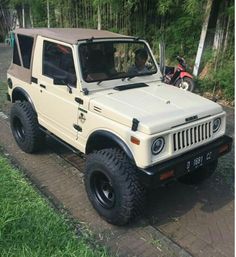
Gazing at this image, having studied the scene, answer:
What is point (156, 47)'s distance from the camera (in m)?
9.93

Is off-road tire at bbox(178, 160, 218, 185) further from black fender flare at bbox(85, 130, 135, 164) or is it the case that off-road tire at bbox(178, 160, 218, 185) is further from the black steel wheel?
black fender flare at bbox(85, 130, 135, 164)

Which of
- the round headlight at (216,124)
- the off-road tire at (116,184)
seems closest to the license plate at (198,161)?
the round headlight at (216,124)

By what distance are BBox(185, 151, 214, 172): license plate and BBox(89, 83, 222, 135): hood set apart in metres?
0.42

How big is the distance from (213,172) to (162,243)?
1524mm

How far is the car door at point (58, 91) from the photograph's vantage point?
14.7ft

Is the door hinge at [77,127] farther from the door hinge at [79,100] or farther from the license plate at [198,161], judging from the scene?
the license plate at [198,161]

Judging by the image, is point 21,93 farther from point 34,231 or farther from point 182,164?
point 182,164

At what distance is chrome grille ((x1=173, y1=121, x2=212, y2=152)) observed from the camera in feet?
12.4

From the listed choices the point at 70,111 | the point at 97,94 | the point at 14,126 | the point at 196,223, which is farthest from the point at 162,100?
the point at 14,126

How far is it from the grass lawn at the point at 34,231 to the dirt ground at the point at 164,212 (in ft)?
0.92

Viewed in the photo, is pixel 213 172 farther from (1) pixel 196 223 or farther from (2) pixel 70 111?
(2) pixel 70 111

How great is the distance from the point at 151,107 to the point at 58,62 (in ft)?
4.93

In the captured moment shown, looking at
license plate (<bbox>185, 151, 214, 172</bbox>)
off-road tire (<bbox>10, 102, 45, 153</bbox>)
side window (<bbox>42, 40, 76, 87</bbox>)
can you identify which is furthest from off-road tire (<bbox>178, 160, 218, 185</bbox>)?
off-road tire (<bbox>10, 102, 45, 153</bbox>)

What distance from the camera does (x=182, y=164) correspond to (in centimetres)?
379
